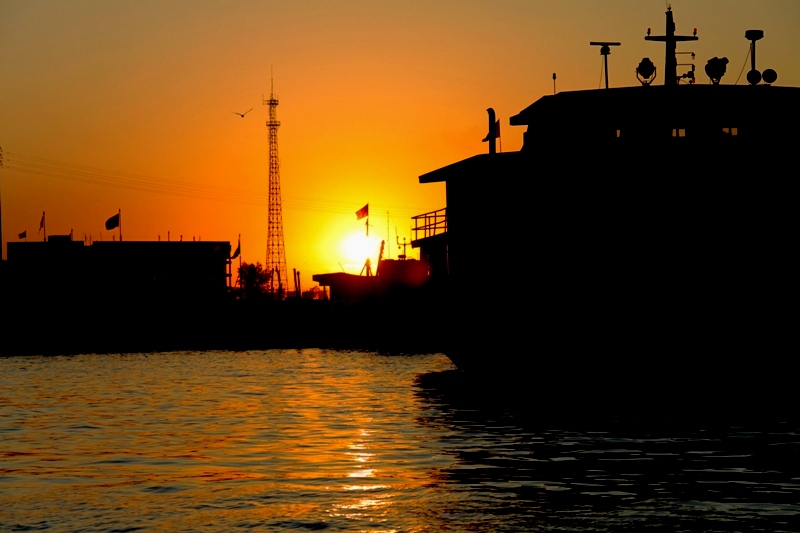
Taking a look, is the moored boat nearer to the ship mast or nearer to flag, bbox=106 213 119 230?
the ship mast

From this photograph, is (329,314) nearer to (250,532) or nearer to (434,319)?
(434,319)

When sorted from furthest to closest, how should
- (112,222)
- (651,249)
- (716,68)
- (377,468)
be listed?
1. (112,222)
2. (716,68)
3. (651,249)
4. (377,468)

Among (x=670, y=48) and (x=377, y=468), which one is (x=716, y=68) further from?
(x=377, y=468)

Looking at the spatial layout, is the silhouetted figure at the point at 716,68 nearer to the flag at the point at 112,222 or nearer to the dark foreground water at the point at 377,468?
the dark foreground water at the point at 377,468

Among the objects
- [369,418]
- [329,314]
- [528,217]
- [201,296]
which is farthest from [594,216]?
[201,296]

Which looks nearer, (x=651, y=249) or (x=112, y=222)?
(x=651, y=249)

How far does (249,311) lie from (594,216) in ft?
221

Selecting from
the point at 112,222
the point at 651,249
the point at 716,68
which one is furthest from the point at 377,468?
the point at 112,222

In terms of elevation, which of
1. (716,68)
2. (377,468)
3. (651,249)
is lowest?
(377,468)

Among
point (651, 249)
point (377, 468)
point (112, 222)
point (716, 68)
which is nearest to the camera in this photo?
point (377, 468)

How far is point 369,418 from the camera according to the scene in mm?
33969

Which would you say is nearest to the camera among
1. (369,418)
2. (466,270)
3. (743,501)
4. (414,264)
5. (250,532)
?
(250,532)

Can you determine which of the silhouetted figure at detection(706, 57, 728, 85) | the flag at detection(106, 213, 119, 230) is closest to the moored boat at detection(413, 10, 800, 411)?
the silhouetted figure at detection(706, 57, 728, 85)

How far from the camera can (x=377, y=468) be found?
885 inches
